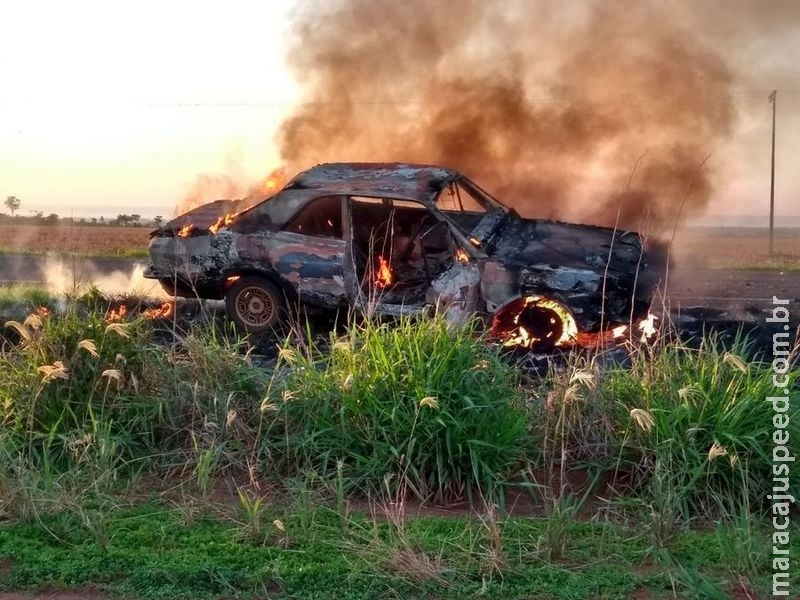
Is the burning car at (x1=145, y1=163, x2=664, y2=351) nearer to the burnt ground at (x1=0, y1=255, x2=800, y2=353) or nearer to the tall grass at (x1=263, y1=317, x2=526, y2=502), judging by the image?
the burnt ground at (x1=0, y1=255, x2=800, y2=353)

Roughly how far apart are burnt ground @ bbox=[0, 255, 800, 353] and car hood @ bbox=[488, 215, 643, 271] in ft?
1.81

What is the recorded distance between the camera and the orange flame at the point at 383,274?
25.5 feet

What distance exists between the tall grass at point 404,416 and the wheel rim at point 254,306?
11.4 feet

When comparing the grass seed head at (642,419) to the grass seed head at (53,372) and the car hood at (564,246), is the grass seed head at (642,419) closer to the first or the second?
the grass seed head at (53,372)

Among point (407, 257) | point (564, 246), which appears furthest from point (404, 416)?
point (407, 257)

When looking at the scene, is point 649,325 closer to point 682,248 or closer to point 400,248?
point 400,248

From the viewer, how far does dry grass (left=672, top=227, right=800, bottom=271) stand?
1312 cm

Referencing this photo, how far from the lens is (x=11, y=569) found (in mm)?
3373

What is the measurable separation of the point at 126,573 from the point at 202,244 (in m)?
5.40

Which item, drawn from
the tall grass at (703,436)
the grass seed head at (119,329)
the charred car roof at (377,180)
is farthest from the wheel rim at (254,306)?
the tall grass at (703,436)

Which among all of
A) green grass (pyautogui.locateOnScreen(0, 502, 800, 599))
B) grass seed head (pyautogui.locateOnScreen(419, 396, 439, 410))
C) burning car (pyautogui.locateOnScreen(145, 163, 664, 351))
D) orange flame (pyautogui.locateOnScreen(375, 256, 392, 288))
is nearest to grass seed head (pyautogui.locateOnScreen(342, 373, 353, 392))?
grass seed head (pyautogui.locateOnScreen(419, 396, 439, 410))

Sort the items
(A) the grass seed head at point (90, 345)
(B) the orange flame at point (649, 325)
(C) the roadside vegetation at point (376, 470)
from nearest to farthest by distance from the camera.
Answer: (C) the roadside vegetation at point (376, 470), (A) the grass seed head at point (90, 345), (B) the orange flame at point (649, 325)

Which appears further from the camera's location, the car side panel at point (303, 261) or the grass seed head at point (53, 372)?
the car side panel at point (303, 261)

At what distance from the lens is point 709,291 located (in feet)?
40.7
